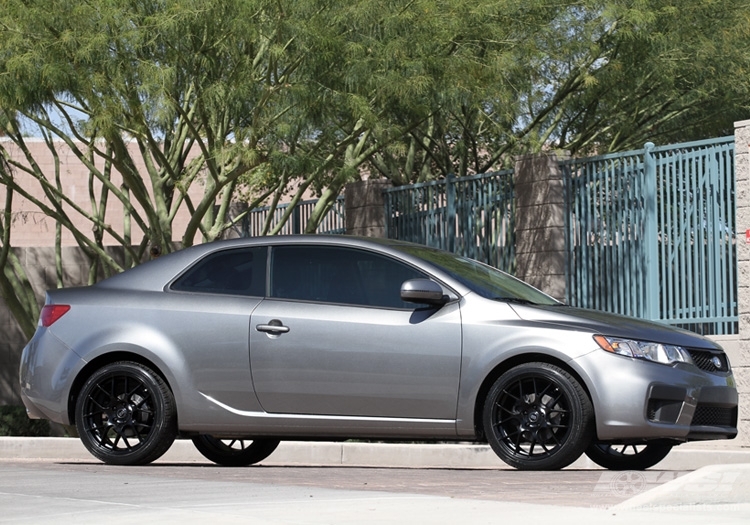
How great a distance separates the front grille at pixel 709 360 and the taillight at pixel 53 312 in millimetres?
4396

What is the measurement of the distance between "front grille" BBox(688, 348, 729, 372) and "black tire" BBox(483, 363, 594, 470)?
0.88 metres

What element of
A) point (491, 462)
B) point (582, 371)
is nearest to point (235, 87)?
point (491, 462)

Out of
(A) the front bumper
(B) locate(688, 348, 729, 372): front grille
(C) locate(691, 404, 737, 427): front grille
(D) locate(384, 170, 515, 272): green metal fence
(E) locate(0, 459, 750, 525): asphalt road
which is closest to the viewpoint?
(E) locate(0, 459, 750, 525): asphalt road

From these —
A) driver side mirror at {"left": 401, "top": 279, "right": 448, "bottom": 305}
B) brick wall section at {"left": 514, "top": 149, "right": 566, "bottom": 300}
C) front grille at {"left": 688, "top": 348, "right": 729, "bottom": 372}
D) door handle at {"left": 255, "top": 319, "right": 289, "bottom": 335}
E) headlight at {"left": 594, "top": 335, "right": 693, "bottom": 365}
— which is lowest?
front grille at {"left": 688, "top": 348, "right": 729, "bottom": 372}

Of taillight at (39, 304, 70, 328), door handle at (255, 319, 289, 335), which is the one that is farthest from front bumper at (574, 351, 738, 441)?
taillight at (39, 304, 70, 328)

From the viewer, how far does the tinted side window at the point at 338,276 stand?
905cm

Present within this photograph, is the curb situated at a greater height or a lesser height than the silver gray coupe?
lesser

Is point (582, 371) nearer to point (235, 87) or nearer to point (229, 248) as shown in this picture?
point (229, 248)

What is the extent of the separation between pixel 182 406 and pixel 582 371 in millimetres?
2774

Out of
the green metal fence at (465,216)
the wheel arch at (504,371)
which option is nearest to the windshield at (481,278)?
the wheel arch at (504,371)

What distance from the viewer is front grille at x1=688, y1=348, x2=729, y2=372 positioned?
28.6 feet

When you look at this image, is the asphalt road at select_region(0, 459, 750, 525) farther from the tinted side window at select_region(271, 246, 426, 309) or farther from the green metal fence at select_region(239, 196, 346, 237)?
the green metal fence at select_region(239, 196, 346, 237)

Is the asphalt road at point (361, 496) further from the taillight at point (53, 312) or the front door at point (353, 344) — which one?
the taillight at point (53, 312)

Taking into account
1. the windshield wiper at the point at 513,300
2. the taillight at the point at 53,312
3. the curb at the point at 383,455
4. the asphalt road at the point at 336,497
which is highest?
the windshield wiper at the point at 513,300
